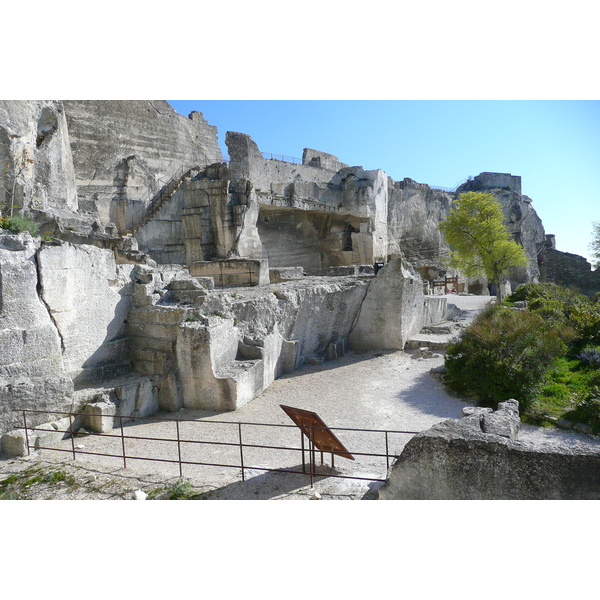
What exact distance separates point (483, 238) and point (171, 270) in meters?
15.3

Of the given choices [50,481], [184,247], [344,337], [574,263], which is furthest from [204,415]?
[574,263]

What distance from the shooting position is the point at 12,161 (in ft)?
39.6

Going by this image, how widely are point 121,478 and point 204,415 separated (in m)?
2.72

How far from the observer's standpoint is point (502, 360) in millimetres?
8820

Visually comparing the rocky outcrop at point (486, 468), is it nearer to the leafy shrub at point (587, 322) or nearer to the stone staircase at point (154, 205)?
the leafy shrub at point (587, 322)

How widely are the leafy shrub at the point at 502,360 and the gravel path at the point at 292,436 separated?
547mm

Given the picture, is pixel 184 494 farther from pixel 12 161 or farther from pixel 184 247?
pixel 184 247

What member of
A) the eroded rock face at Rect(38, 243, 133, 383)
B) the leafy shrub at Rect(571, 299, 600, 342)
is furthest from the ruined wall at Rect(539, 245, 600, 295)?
the eroded rock face at Rect(38, 243, 133, 383)

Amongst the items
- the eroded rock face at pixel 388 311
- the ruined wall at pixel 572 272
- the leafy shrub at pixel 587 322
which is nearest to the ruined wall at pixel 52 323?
the eroded rock face at pixel 388 311

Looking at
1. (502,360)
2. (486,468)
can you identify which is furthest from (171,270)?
(486,468)

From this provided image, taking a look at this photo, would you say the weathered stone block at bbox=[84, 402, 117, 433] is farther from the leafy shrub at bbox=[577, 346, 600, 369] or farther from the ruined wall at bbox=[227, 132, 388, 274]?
the ruined wall at bbox=[227, 132, 388, 274]

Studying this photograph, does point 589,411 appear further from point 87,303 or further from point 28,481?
point 87,303

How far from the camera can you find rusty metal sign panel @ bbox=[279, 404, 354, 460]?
5078 millimetres

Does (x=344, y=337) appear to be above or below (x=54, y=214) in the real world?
below
